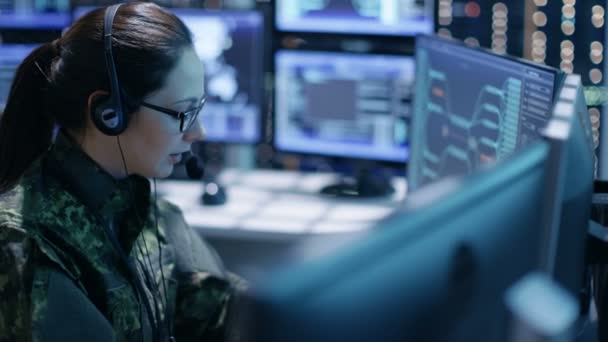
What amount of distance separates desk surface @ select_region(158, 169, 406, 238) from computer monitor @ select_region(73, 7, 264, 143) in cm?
16

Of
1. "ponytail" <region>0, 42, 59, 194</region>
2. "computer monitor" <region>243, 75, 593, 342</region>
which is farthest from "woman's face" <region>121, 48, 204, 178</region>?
"computer monitor" <region>243, 75, 593, 342</region>

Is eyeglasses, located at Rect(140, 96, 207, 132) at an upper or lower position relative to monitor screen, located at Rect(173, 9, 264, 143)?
upper

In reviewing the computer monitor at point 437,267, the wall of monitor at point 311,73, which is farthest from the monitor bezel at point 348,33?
the computer monitor at point 437,267

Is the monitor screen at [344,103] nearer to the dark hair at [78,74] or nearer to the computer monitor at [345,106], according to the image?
the computer monitor at [345,106]

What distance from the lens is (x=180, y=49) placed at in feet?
4.05

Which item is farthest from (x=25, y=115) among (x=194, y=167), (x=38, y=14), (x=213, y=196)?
(x=38, y=14)

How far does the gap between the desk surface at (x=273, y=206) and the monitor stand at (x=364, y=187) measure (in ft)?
0.07

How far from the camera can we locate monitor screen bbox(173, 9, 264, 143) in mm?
2314

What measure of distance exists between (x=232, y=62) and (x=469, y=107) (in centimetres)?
82

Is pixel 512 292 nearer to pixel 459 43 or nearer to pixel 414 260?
pixel 414 260

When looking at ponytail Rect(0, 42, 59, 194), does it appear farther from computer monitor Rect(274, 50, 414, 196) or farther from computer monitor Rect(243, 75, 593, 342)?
computer monitor Rect(274, 50, 414, 196)

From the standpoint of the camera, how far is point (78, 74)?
3.94 feet

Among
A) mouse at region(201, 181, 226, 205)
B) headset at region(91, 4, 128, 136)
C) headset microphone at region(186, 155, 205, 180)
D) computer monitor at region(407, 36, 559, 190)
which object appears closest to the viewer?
headset at region(91, 4, 128, 136)

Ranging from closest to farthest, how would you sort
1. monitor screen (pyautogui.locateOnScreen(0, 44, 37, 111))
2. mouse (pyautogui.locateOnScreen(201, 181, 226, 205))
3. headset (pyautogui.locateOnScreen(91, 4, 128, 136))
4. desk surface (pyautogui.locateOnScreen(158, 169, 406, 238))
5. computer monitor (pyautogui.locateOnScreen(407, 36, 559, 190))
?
headset (pyautogui.locateOnScreen(91, 4, 128, 136))
computer monitor (pyautogui.locateOnScreen(407, 36, 559, 190))
desk surface (pyautogui.locateOnScreen(158, 169, 406, 238))
mouse (pyautogui.locateOnScreen(201, 181, 226, 205))
monitor screen (pyautogui.locateOnScreen(0, 44, 37, 111))
